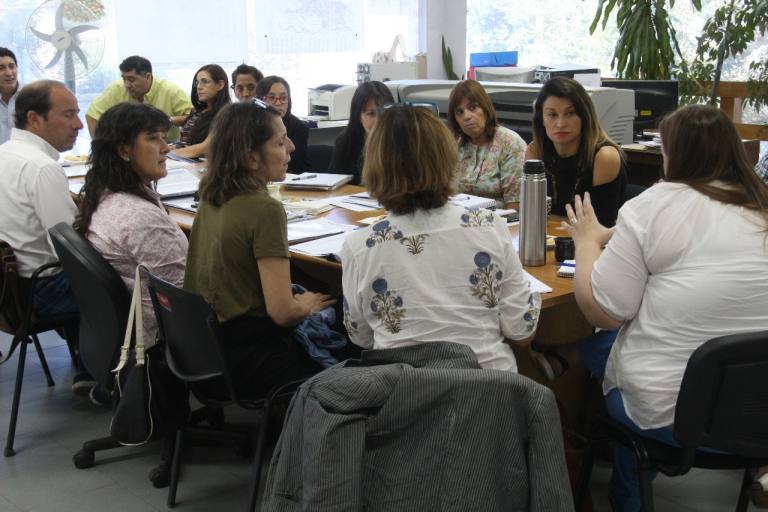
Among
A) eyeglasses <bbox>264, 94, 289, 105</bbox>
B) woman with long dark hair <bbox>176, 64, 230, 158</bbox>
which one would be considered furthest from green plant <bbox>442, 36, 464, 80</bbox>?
eyeglasses <bbox>264, 94, 289, 105</bbox>

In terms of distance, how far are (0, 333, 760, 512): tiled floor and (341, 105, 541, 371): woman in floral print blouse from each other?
0.89m

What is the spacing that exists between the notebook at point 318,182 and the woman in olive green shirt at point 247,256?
4.12ft

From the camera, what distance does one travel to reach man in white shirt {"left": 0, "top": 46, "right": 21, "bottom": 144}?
480cm

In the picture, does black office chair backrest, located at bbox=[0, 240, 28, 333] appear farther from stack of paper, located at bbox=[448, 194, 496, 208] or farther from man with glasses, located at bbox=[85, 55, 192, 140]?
man with glasses, located at bbox=[85, 55, 192, 140]

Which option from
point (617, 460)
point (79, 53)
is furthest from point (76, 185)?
point (617, 460)

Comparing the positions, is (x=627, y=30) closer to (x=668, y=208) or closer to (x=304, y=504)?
(x=668, y=208)

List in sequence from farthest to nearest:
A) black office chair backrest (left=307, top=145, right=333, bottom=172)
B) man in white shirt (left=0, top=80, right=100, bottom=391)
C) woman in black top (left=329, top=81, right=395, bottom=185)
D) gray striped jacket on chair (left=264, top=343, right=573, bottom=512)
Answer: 1. black office chair backrest (left=307, top=145, right=333, bottom=172)
2. woman in black top (left=329, top=81, right=395, bottom=185)
3. man in white shirt (left=0, top=80, right=100, bottom=391)
4. gray striped jacket on chair (left=264, top=343, right=573, bottom=512)

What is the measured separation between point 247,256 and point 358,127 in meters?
1.79

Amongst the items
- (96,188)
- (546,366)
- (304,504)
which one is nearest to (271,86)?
(96,188)

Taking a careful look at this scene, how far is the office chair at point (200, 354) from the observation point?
Answer: 79.7 inches

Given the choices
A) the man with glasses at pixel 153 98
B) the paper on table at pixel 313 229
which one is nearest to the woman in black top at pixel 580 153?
the paper on table at pixel 313 229

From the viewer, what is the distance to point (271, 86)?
428 centimetres

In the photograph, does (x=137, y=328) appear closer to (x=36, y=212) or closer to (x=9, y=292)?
(x=9, y=292)

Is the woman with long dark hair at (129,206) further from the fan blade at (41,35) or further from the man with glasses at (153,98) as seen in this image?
the fan blade at (41,35)
